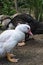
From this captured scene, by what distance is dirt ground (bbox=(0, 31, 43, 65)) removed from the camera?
482 centimetres

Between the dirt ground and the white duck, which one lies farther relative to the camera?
the dirt ground

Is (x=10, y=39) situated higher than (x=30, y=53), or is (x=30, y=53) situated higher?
(x=10, y=39)

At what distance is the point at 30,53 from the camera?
537 cm

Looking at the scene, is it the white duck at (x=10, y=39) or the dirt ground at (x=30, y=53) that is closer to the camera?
the white duck at (x=10, y=39)

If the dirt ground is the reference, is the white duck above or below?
above

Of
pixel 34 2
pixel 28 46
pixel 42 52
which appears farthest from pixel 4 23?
pixel 42 52

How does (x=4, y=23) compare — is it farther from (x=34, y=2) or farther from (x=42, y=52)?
(x=42, y=52)

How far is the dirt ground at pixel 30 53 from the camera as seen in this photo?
15.8ft

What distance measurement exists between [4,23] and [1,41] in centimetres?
313

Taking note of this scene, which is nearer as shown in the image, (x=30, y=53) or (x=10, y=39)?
(x=10, y=39)

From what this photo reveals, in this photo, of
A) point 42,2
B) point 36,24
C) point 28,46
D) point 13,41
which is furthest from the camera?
point 42,2

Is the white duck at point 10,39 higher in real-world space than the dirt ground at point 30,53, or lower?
higher

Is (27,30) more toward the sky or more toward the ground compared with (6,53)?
more toward the sky

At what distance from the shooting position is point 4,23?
7836mm
